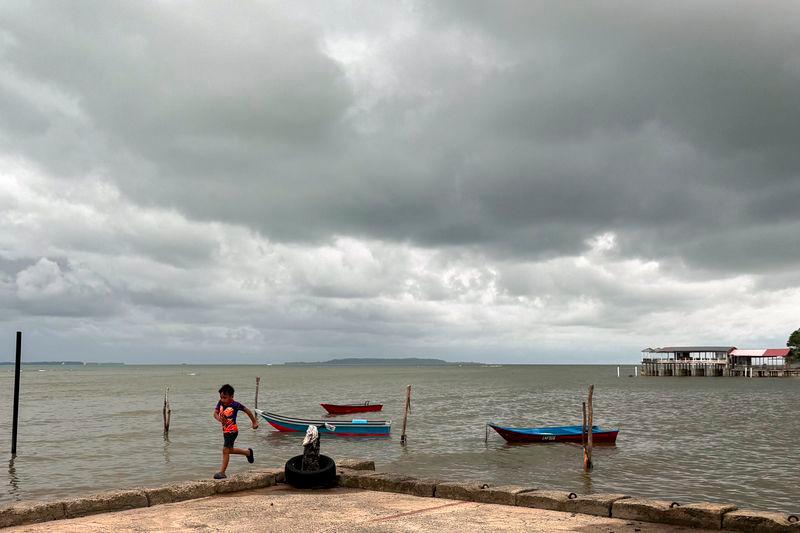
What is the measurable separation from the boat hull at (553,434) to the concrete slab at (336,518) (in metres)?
20.8

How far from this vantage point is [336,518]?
10.0 meters

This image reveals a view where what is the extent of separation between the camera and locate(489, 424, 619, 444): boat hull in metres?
31.4

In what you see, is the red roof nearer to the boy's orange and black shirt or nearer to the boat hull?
the boat hull

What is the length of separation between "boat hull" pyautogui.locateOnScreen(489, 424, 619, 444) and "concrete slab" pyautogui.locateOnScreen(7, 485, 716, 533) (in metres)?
20.8

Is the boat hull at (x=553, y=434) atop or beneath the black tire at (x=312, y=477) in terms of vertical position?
beneath

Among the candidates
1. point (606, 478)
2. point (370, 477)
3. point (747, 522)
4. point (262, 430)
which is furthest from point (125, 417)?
point (747, 522)

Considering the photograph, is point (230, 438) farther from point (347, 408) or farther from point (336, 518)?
point (347, 408)

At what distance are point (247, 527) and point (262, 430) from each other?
29836mm

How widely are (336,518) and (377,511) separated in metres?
0.87

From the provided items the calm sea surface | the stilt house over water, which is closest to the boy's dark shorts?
the calm sea surface

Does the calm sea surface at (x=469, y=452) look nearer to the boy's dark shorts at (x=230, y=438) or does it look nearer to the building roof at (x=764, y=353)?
the boy's dark shorts at (x=230, y=438)

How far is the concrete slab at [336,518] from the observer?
9500 mm

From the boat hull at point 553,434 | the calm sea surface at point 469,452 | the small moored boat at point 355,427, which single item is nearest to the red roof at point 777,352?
the calm sea surface at point 469,452

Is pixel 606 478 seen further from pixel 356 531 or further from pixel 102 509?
pixel 102 509
